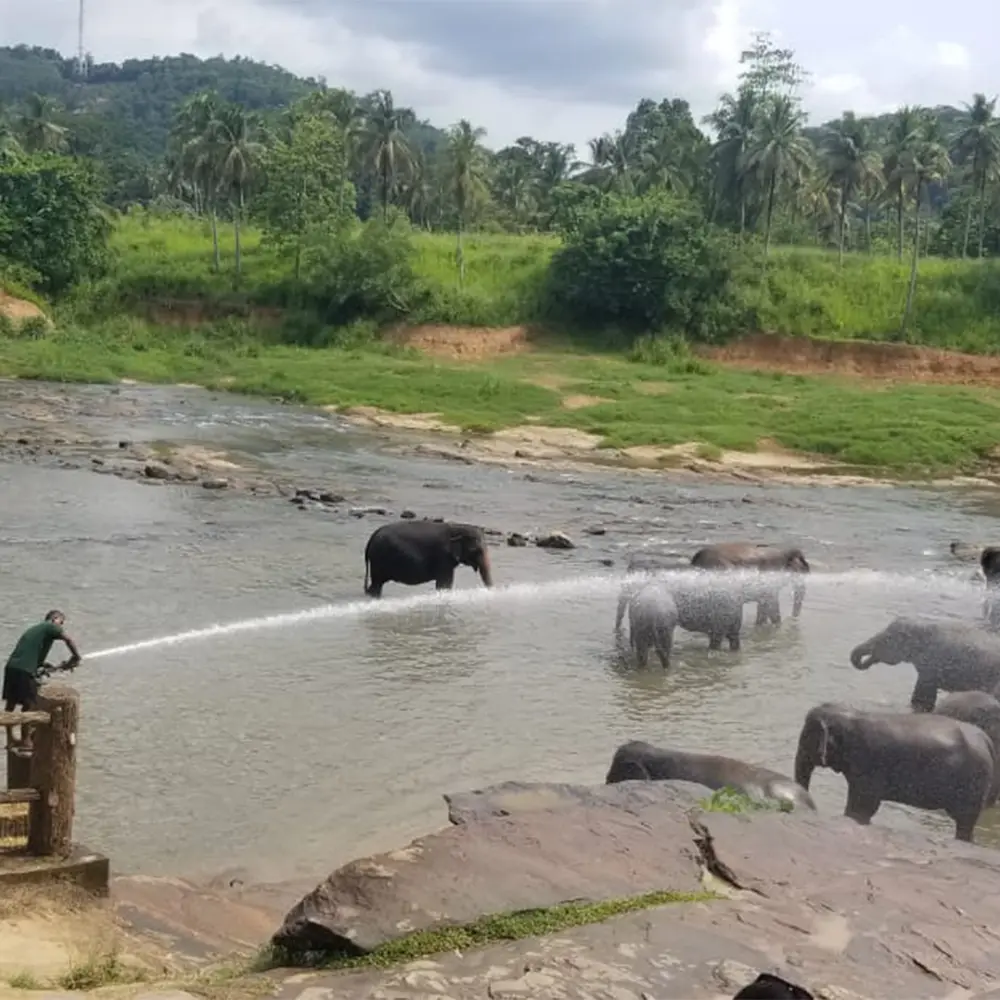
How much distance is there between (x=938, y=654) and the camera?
45.3ft

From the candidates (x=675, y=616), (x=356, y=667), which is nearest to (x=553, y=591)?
(x=675, y=616)

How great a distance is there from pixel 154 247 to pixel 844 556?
2126 inches

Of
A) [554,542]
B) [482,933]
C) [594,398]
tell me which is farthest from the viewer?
[594,398]

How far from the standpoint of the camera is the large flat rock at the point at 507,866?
7336 millimetres

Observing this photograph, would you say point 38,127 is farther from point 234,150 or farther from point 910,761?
point 910,761

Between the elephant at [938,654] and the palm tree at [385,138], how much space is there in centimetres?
6423

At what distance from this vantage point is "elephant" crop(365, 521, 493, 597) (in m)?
19.4

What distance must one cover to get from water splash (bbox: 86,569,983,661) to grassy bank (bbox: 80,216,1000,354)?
37.2 meters

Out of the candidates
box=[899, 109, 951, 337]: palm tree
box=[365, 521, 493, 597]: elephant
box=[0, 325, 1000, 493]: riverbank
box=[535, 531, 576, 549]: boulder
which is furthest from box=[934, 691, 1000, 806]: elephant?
box=[899, 109, 951, 337]: palm tree

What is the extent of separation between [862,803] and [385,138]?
6968cm

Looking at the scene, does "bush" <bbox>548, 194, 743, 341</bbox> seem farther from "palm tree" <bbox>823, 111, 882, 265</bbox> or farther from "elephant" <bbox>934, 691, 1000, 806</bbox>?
"elephant" <bbox>934, 691, 1000, 806</bbox>

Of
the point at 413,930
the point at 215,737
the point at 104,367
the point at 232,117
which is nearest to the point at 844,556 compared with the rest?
the point at 215,737

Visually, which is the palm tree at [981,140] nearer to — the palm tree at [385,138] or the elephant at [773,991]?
the palm tree at [385,138]

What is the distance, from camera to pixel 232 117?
6881 centimetres
